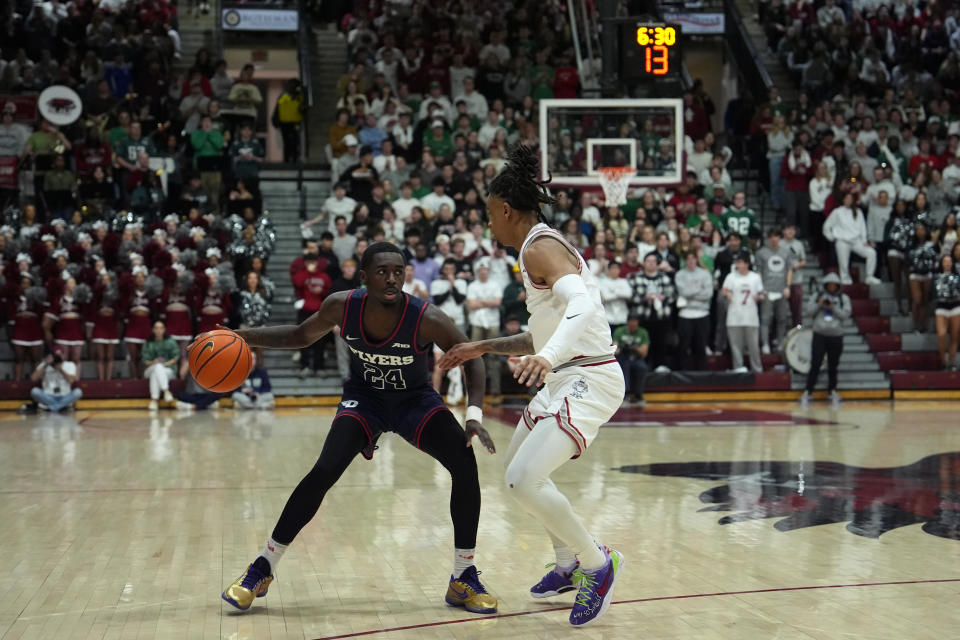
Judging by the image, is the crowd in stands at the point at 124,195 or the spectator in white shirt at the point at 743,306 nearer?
the crowd in stands at the point at 124,195

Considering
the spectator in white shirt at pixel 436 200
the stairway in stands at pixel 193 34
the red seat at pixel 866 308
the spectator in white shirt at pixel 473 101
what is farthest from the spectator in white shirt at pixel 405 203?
the red seat at pixel 866 308

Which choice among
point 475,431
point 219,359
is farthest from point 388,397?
point 219,359

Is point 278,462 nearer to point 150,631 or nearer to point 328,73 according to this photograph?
point 150,631

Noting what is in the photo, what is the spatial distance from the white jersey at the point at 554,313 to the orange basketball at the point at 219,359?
1.49 metres

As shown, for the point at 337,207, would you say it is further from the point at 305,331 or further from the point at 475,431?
the point at 475,431

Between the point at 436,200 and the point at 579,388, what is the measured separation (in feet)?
44.7

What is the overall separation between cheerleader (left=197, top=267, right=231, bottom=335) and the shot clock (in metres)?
6.51

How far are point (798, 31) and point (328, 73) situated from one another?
1019 centimetres

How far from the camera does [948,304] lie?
1788cm

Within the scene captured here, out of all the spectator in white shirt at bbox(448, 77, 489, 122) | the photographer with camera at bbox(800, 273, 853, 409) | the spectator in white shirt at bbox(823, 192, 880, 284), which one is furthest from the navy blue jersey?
the spectator in white shirt at bbox(448, 77, 489, 122)

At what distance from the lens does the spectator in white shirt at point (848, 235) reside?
62.5 ft

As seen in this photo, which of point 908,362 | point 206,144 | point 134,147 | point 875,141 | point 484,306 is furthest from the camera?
point 875,141

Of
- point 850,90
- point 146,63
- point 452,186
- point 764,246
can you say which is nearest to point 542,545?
point 452,186

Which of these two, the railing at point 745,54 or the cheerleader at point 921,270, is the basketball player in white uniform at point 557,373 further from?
the railing at point 745,54
